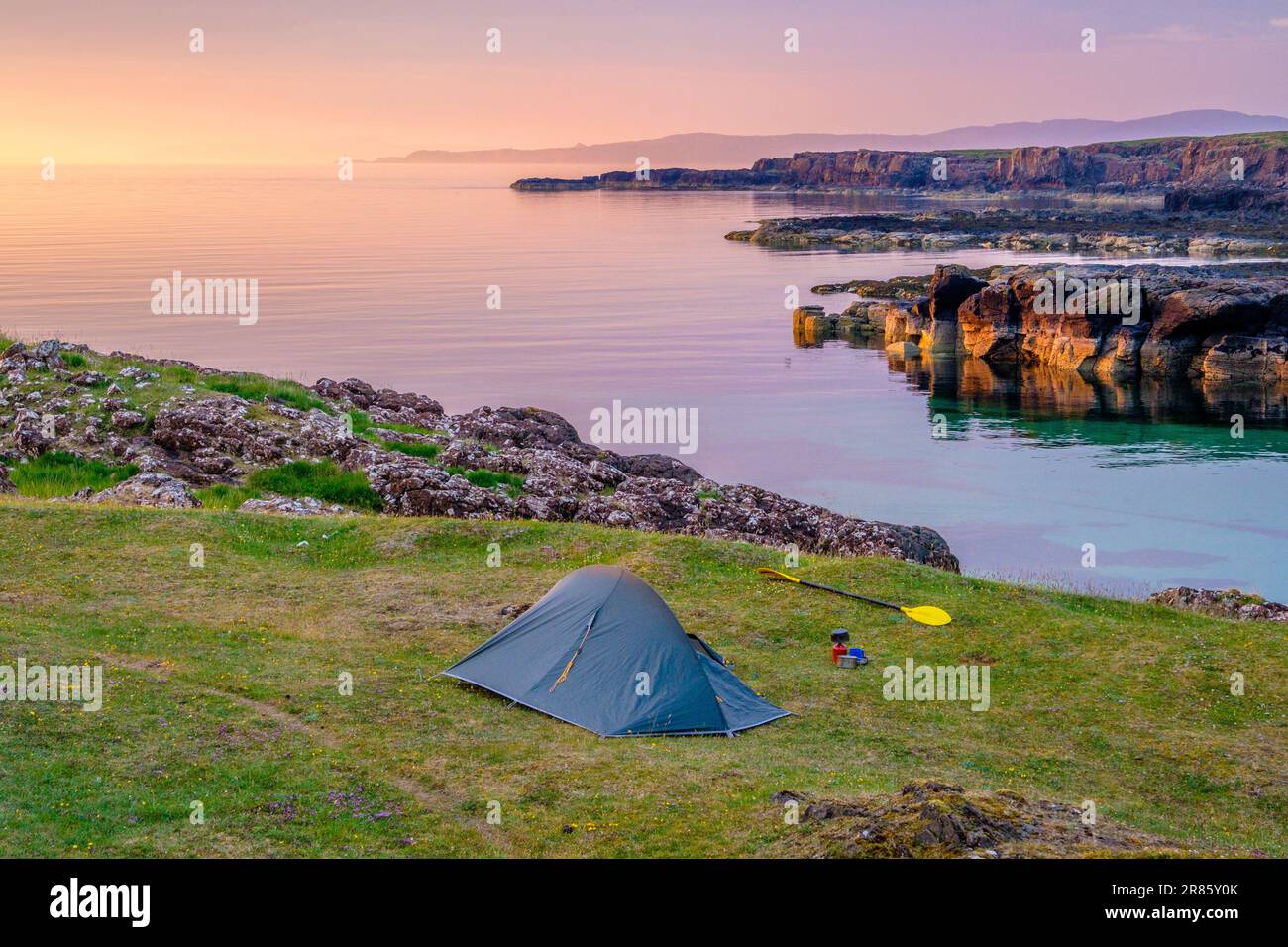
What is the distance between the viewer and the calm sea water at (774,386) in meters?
53.9

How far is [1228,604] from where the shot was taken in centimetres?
3275

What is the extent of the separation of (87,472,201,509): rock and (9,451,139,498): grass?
43.7 inches

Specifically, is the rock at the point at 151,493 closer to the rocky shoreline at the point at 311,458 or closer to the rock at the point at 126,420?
the rocky shoreline at the point at 311,458

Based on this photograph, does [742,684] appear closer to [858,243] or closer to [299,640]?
[299,640]

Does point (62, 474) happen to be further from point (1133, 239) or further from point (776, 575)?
point (1133, 239)

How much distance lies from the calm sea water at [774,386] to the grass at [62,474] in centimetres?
3038

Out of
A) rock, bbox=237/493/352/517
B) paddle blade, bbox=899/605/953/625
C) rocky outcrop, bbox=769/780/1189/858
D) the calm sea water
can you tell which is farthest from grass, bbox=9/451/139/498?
the calm sea water

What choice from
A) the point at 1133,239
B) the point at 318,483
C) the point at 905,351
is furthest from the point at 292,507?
the point at 1133,239

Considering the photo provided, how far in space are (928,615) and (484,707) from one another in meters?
10.8

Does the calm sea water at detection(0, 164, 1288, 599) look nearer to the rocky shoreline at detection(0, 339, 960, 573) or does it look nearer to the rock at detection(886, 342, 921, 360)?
the rock at detection(886, 342, 921, 360)

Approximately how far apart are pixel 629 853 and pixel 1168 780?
974 cm

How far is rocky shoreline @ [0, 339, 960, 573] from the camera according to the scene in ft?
123
